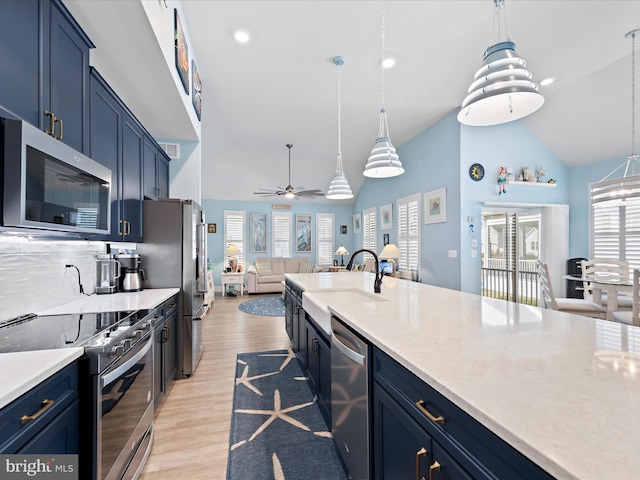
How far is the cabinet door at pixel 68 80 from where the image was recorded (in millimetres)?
1436

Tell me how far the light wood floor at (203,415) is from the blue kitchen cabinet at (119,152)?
4.82 ft

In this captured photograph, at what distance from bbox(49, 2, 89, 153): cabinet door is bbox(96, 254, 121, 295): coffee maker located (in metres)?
1.08

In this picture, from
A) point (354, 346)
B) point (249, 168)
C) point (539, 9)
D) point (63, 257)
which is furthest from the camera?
point (249, 168)

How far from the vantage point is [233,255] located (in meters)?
7.75

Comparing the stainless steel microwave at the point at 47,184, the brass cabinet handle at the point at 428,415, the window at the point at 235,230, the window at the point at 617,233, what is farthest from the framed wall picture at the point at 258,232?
the brass cabinet handle at the point at 428,415

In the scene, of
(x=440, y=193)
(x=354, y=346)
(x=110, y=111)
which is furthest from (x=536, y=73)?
(x=110, y=111)

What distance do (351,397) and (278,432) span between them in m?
0.90

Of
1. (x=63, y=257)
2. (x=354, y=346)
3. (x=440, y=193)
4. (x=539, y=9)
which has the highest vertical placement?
Result: (x=539, y=9)

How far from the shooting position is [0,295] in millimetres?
1527

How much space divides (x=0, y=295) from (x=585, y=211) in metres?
7.01

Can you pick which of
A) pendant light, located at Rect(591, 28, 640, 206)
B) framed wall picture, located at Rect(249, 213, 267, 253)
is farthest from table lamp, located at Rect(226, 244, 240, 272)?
pendant light, located at Rect(591, 28, 640, 206)

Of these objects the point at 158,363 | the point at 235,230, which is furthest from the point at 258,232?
the point at 158,363

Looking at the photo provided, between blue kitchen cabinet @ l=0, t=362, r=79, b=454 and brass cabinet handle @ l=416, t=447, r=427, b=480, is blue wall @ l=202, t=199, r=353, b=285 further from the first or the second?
brass cabinet handle @ l=416, t=447, r=427, b=480

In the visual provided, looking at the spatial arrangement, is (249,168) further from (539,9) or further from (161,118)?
(539,9)
